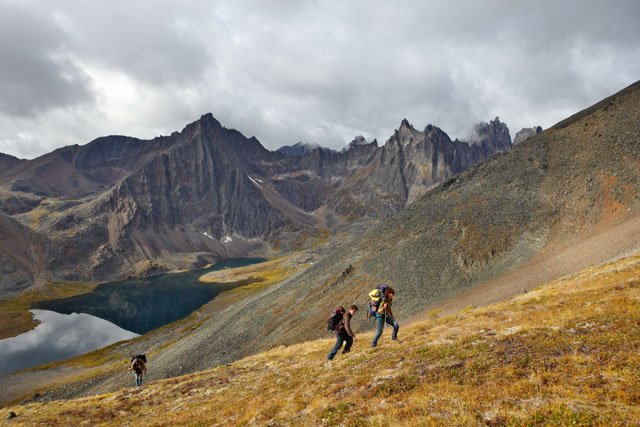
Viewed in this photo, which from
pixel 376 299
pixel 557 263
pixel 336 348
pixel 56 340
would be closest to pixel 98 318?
pixel 56 340

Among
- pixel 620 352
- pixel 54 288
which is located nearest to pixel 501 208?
pixel 620 352

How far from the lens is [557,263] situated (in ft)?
134

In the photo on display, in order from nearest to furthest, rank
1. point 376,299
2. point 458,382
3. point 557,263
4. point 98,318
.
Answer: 1. point 458,382
2. point 376,299
3. point 557,263
4. point 98,318

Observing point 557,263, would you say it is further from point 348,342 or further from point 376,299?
point 348,342

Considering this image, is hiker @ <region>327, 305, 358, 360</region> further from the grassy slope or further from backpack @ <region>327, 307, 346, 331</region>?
the grassy slope

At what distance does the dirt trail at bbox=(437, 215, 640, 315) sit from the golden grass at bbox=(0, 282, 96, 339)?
141740 millimetres

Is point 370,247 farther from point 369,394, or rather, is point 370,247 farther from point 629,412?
point 629,412

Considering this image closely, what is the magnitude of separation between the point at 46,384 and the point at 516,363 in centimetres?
8846

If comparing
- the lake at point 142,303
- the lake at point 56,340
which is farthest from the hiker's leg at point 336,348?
the lake at point 142,303

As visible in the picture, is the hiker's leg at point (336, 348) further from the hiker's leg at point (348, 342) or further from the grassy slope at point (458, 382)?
the grassy slope at point (458, 382)

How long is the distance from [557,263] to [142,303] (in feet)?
535

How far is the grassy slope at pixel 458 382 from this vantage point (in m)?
9.52

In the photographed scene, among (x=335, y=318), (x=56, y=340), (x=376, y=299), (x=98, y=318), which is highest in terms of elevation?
(x=98, y=318)

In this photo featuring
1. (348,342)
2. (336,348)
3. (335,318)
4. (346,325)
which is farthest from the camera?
(348,342)
